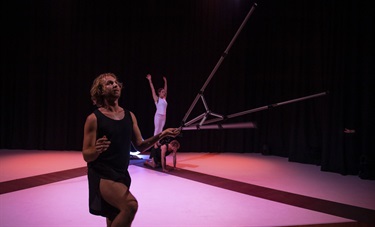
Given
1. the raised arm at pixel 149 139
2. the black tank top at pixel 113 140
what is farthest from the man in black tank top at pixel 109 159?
the raised arm at pixel 149 139

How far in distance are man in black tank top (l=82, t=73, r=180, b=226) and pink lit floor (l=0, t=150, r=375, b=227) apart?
127 centimetres

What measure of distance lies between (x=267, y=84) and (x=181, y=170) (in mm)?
3794

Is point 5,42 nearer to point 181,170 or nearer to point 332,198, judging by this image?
point 181,170

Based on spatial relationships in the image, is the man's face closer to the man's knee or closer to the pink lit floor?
the man's knee

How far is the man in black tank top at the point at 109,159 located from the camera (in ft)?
6.87

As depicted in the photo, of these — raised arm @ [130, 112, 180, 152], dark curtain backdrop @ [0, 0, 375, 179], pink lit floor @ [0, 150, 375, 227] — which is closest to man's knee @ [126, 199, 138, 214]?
raised arm @ [130, 112, 180, 152]

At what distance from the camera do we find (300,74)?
7.81 meters

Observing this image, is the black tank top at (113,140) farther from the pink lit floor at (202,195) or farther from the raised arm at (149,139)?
the pink lit floor at (202,195)

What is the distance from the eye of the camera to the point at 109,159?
2158mm

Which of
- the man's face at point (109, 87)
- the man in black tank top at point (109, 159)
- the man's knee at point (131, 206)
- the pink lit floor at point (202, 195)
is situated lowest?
the pink lit floor at point (202, 195)

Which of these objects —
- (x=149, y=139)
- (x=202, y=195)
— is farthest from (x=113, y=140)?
(x=202, y=195)

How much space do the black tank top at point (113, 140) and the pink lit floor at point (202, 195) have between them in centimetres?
138

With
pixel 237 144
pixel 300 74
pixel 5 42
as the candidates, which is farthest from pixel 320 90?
pixel 5 42

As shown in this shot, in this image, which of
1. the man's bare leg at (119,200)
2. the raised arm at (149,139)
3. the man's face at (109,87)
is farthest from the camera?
the raised arm at (149,139)
